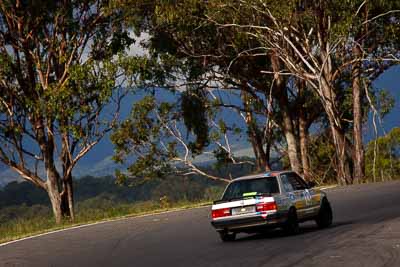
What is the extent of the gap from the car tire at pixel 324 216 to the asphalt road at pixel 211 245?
7.9 inches

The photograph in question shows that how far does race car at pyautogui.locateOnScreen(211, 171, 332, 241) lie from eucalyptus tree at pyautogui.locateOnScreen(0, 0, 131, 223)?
25.2 meters

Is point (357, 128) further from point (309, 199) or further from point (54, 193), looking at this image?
point (309, 199)

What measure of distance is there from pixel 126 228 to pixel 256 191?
7.02 m

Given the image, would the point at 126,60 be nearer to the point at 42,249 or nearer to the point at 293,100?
the point at 293,100

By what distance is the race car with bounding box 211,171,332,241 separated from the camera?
1767 cm

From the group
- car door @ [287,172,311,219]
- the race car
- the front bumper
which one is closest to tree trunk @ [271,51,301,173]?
car door @ [287,172,311,219]

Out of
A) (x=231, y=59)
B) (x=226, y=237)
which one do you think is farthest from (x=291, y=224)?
(x=231, y=59)

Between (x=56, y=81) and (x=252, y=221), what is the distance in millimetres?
28817

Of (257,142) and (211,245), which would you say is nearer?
(211,245)

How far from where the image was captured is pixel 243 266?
13.2 m

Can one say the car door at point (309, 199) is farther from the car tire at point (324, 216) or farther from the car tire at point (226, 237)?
the car tire at point (226, 237)

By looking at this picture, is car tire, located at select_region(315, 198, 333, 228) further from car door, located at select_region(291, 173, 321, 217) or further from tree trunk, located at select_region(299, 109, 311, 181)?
tree trunk, located at select_region(299, 109, 311, 181)

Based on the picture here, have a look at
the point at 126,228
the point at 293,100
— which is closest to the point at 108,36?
the point at 293,100

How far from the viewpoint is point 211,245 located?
57.9 ft
